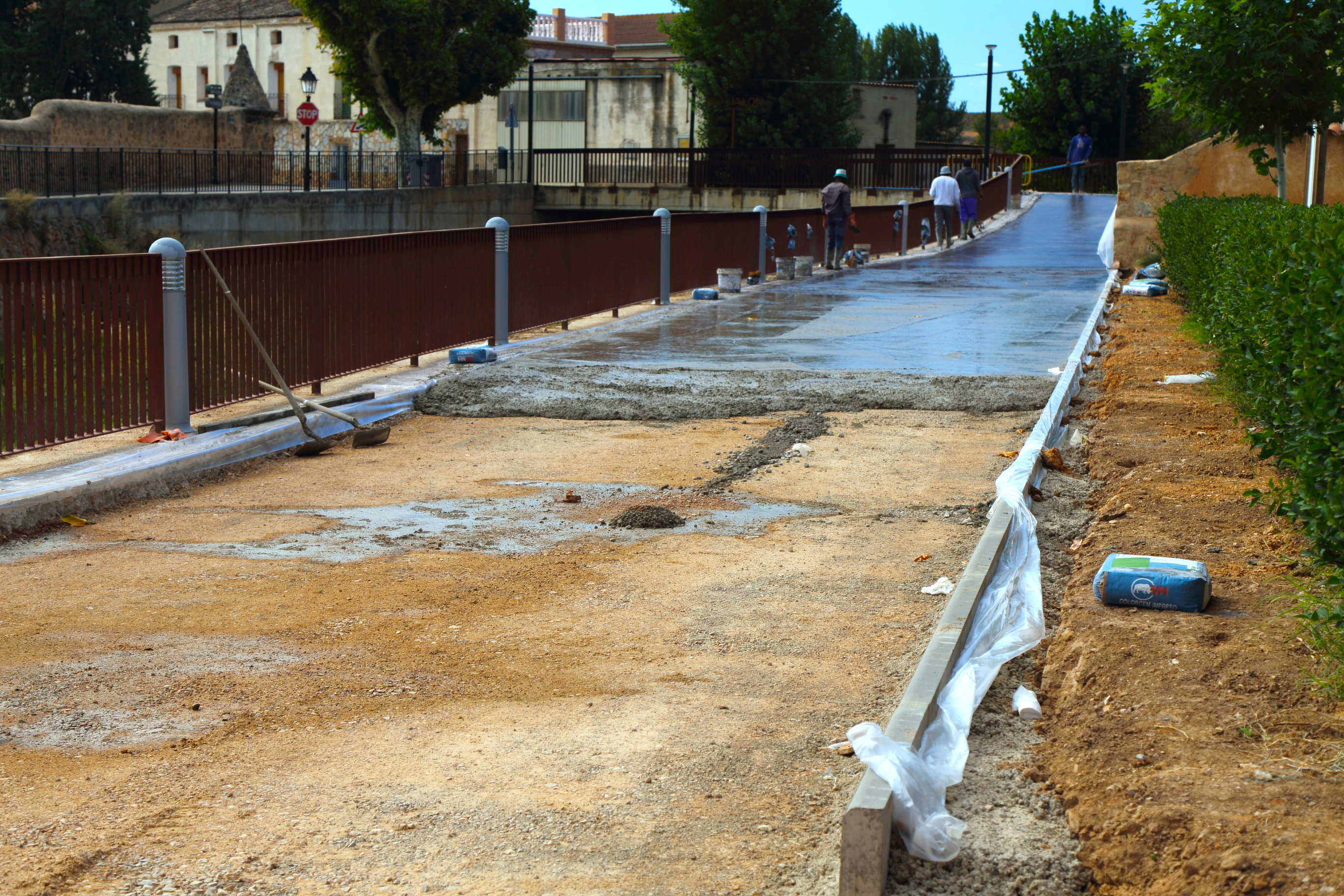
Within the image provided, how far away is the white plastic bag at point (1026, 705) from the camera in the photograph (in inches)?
189

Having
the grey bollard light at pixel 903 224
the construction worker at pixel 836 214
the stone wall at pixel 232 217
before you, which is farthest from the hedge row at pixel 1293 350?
the grey bollard light at pixel 903 224

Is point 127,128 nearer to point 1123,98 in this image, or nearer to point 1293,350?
point 1123,98

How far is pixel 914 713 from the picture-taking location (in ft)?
13.8

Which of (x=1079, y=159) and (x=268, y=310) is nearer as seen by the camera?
(x=268, y=310)

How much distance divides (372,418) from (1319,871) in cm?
885

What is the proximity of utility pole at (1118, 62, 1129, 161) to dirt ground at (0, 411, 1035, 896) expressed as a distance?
56.1m

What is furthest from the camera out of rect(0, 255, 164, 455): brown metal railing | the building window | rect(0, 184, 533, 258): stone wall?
the building window

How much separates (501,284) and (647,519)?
776 centimetres

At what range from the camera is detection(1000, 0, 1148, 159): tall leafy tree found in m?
65.5

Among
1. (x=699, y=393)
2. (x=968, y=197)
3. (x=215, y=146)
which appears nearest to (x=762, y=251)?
(x=699, y=393)

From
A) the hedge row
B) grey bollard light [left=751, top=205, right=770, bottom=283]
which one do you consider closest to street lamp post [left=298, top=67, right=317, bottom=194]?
grey bollard light [left=751, top=205, right=770, bottom=283]

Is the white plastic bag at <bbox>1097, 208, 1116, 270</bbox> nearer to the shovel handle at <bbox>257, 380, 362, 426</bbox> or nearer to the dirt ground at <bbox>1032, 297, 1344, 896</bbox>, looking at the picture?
the shovel handle at <bbox>257, 380, 362, 426</bbox>

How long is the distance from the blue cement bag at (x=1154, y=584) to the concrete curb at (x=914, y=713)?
50 centimetres

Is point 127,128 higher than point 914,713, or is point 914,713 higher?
point 127,128
